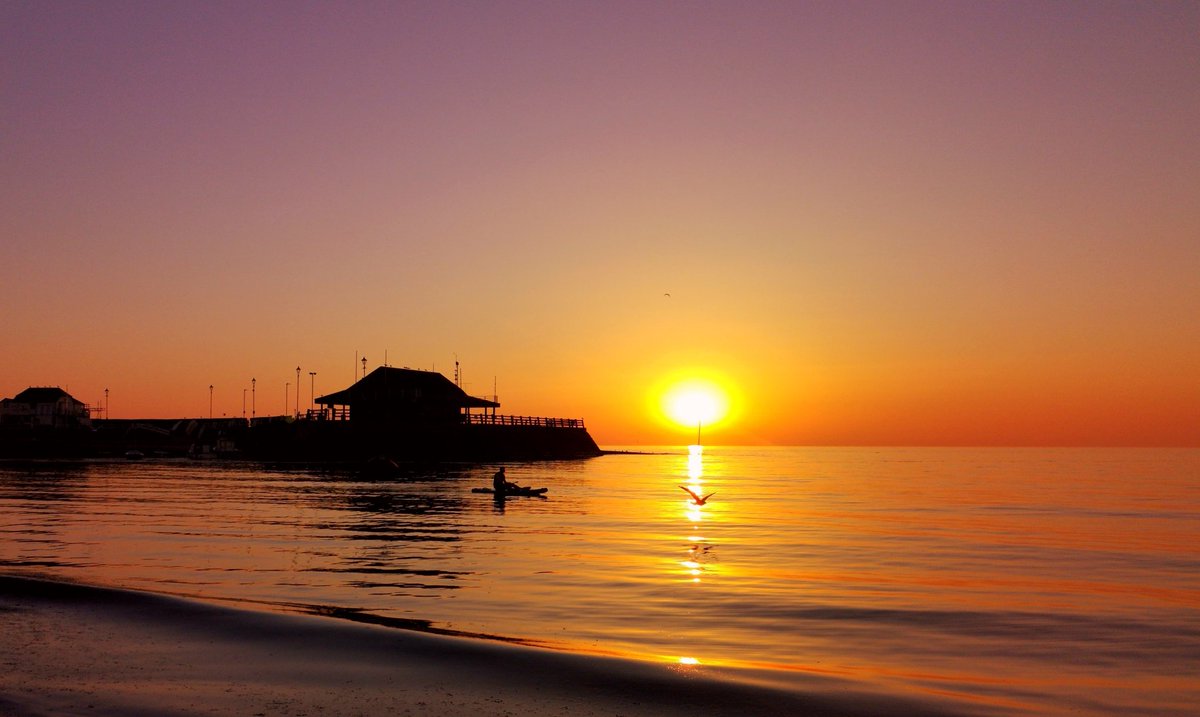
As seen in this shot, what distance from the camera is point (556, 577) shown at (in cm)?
2498

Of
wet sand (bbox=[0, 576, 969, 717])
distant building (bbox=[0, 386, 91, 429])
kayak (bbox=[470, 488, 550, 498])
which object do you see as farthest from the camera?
distant building (bbox=[0, 386, 91, 429])

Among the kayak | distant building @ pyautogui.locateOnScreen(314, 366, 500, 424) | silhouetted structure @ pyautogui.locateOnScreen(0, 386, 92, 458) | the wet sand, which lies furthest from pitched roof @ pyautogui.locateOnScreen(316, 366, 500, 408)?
the wet sand

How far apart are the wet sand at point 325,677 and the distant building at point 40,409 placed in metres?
168

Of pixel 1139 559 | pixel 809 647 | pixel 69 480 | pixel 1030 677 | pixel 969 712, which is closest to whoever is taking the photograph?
pixel 969 712

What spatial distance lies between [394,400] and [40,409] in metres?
83.1

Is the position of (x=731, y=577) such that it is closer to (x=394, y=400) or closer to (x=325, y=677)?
(x=325, y=677)

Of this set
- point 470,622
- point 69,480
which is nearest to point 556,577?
point 470,622

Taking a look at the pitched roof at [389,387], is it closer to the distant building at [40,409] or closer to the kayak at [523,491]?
the kayak at [523,491]

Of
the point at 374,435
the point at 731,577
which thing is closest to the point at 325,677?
the point at 731,577

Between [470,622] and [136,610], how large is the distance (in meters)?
6.16

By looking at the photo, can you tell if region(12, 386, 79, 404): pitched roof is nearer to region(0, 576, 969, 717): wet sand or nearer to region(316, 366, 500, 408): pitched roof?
region(316, 366, 500, 408): pitched roof

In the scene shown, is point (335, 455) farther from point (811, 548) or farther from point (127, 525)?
point (811, 548)

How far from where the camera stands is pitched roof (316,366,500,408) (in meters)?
120

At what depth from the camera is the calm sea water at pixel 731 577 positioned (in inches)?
614
